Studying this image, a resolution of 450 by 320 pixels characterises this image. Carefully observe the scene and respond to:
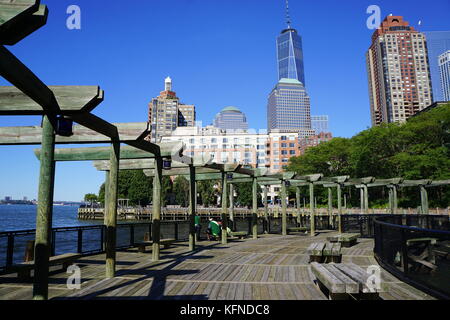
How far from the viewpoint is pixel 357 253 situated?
10656 millimetres

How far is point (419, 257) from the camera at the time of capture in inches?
258

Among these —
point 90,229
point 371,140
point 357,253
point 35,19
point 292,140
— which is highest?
point 292,140

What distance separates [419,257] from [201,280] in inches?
172

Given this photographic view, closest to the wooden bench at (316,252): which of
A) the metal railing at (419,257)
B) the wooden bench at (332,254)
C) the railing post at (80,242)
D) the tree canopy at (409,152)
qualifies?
the wooden bench at (332,254)

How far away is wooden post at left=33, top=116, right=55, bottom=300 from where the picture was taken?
4801mm

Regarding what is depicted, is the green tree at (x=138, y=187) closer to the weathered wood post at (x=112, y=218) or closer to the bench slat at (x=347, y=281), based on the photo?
the weathered wood post at (x=112, y=218)

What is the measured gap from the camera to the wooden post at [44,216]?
15.8ft

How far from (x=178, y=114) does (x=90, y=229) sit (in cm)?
15702

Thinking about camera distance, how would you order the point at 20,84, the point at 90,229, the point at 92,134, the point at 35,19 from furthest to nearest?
1. the point at 90,229
2. the point at 92,134
3. the point at 20,84
4. the point at 35,19

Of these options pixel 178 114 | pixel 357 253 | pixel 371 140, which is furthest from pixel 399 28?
pixel 357 253

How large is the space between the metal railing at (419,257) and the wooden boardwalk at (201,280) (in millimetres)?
230

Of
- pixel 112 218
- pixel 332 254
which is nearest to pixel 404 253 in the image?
pixel 332 254

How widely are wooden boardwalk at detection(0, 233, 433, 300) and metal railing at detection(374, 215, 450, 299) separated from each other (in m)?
0.23
